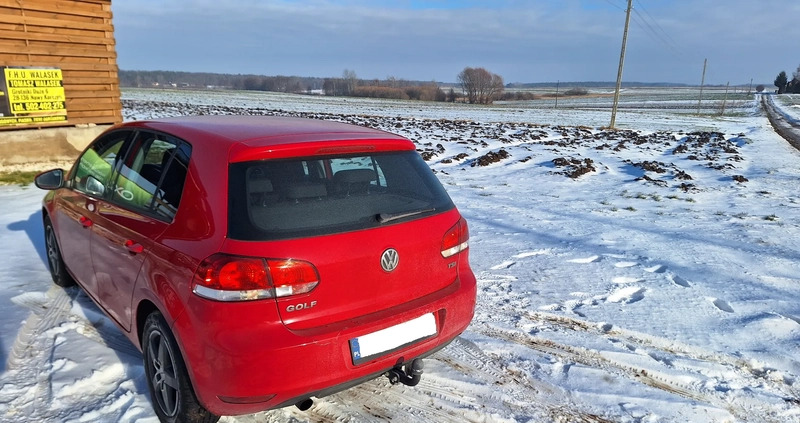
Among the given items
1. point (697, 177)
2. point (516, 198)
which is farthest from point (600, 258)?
point (697, 177)

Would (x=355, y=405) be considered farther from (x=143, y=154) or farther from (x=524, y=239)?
(x=524, y=239)

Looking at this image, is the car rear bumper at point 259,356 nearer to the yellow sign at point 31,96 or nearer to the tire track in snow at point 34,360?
the tire track in snow at point 34,360

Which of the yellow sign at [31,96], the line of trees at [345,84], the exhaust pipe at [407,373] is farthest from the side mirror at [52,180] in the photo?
the line of trees at [345,84]

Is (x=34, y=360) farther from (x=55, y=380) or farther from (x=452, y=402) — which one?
(x=452, y=402)

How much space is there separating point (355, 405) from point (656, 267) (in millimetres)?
3649

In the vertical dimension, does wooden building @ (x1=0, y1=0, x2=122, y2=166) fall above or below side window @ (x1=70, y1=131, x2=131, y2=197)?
above


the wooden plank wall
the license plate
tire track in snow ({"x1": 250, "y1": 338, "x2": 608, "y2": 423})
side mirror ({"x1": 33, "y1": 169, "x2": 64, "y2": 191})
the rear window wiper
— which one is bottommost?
tire track in snow ({"x1": 250, "y1": 338, "x2": 608, "y2": 423})


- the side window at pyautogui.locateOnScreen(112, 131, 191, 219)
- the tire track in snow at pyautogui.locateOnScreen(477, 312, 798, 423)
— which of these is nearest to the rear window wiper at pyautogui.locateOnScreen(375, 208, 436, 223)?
the side window at pyautogui.locateOnScreen(112, 131, 191, 219)

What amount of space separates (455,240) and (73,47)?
33.0ft

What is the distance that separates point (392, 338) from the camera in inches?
94.7

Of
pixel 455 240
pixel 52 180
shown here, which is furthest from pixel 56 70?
pixel 455 240

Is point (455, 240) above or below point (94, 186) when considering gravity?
below

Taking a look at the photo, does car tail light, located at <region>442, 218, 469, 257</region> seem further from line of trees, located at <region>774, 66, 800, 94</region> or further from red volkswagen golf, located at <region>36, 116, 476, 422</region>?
line of trees, located at <region>774, 66, 800, 94</region>

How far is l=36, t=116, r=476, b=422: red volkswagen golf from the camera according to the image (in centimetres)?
212
